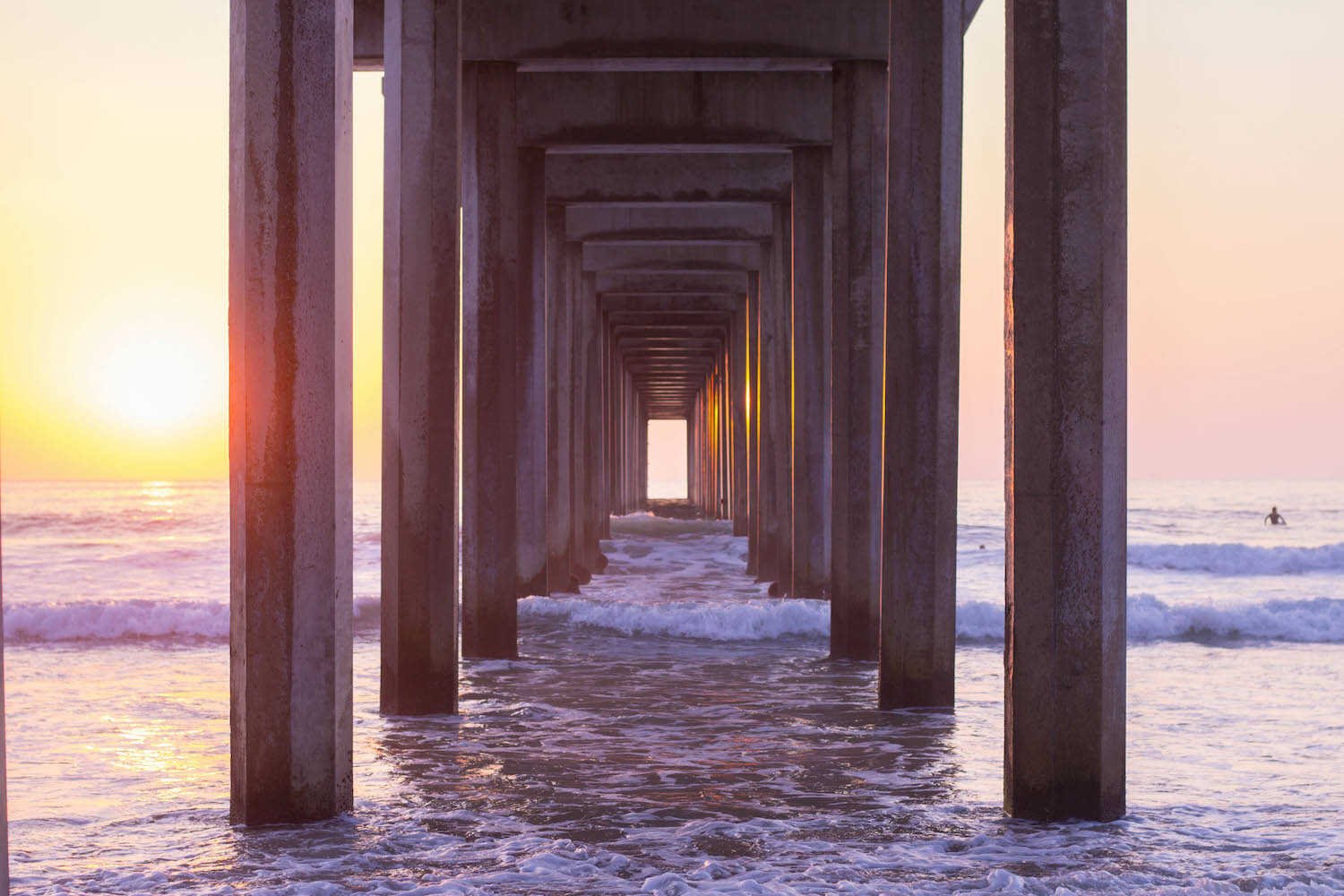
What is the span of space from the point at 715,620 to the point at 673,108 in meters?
5.25

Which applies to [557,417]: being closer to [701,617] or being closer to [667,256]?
[701,617]

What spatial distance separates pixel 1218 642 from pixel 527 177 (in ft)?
28.5

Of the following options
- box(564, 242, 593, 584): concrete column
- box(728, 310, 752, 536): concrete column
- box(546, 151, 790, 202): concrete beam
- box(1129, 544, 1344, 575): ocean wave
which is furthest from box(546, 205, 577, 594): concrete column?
box(1129, 544, 1344, 575): ocean wave

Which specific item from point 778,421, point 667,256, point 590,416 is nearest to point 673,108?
point 778,421

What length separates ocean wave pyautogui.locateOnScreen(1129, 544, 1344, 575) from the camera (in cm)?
2984

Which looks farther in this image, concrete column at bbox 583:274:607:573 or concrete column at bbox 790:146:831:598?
concrete column at bbox 583:274:607:573

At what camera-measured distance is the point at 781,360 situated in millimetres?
16422

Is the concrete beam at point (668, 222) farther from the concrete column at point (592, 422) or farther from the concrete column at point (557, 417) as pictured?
the concrete column at point (592, 422)

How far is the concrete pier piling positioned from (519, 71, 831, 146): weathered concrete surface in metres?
0.03

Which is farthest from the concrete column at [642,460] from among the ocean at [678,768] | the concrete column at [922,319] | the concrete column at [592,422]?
the concrete column at [922,319]

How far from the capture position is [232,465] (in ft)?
17.4

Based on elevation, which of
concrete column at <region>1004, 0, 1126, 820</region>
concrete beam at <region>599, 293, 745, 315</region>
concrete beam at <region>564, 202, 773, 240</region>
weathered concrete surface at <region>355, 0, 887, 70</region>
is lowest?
concrete column at <region>1004, 0, 1126, 820</region>

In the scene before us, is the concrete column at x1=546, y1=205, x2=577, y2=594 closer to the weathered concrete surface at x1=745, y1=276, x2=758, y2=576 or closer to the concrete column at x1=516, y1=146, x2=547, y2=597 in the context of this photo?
the concrete column at x1=516, y1=146, x2=547, y2=597

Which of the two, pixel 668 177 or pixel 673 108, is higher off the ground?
pixel 673 108
